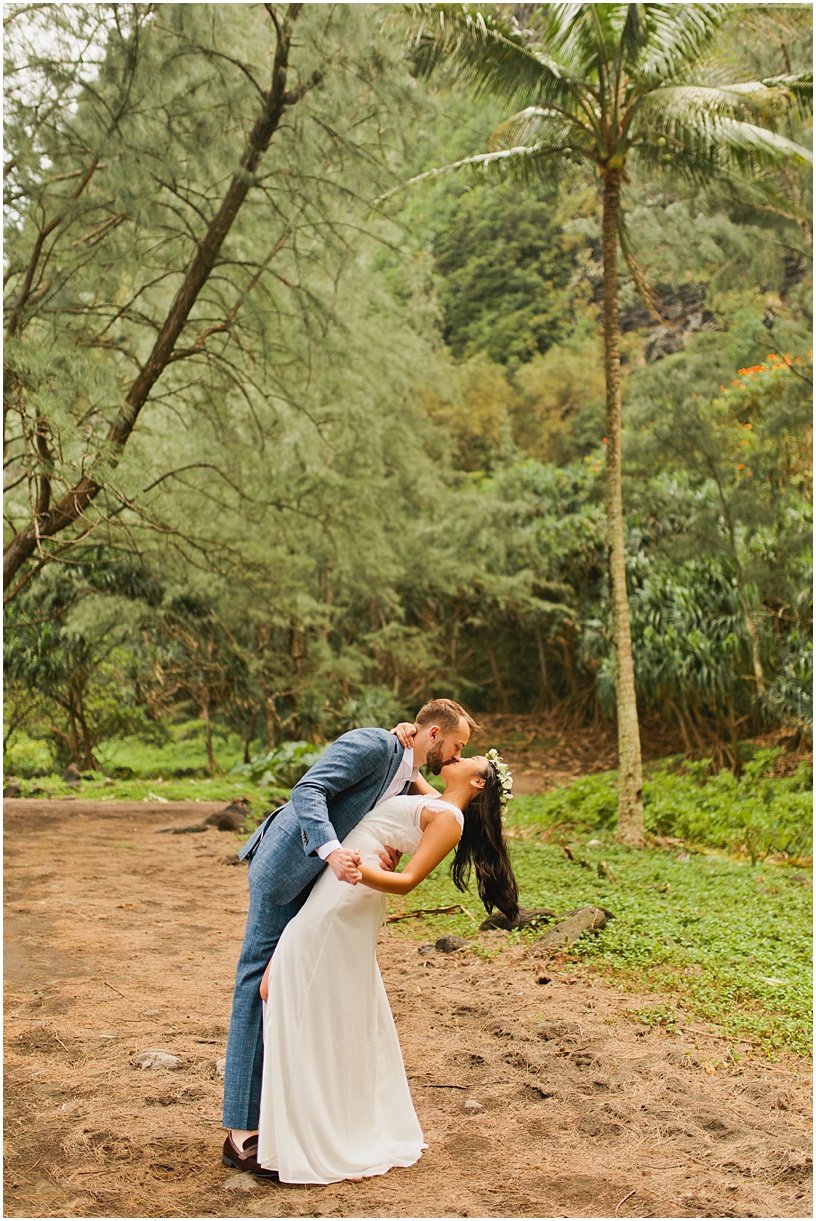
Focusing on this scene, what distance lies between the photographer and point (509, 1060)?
4129mm

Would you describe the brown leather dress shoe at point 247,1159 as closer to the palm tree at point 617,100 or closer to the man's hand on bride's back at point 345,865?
the man's hand on bride's back at point 345,865

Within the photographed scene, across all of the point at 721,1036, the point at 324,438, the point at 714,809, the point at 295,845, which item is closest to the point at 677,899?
the point at 721,1036

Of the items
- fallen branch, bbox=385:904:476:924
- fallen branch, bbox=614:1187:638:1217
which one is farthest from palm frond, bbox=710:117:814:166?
fallen branch, bbox=614:1187:638:1217

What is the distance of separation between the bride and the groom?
2.6 inches

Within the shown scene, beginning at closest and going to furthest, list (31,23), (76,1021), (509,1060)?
1. (509,1060)
2. (76,1021)
3. (31,23)

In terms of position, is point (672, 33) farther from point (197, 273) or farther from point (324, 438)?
point (324, 438)

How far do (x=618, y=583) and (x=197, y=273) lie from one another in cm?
464

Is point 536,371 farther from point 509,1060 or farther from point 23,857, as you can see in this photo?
point 509,1060

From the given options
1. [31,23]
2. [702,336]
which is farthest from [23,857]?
[702,336]

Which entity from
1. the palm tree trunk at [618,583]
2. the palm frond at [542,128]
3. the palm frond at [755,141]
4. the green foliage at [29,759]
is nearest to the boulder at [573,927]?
the palm tree trunk at [618,583]

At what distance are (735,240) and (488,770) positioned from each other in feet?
52.5

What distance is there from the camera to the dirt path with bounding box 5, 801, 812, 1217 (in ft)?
9.92

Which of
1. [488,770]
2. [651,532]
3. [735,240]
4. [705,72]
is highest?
[735,240]

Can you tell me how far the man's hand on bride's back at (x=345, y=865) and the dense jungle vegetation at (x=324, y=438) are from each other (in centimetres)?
445
